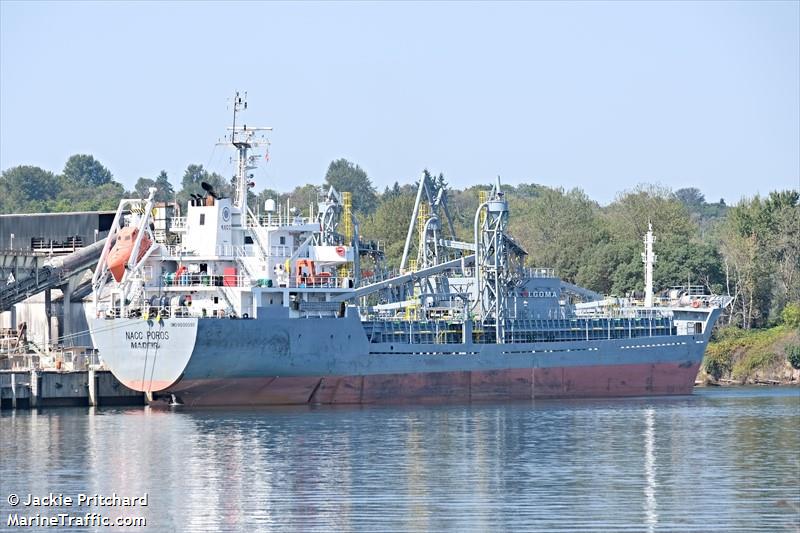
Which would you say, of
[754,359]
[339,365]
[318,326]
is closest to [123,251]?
[318,326]

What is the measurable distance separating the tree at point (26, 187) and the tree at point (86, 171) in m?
13.7

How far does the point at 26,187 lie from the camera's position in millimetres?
153250

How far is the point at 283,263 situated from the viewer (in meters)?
61.1

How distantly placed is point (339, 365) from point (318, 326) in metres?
1.88

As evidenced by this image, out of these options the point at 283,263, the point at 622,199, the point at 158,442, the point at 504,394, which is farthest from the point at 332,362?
the point at 622,199

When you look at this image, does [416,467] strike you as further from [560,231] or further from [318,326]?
[560,231]

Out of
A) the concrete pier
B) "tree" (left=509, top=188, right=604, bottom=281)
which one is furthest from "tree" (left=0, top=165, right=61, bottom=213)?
the concrete pier

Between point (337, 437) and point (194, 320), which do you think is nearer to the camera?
point (337, 437)

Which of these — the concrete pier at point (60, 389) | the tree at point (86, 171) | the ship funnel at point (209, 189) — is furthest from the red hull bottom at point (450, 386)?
the tree at point (86, 171)

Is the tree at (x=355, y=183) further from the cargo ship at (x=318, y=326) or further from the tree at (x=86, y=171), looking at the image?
the cargo ship at (x=318, y=326)

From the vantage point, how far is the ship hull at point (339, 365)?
188ft

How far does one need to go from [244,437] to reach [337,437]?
9.69 ft

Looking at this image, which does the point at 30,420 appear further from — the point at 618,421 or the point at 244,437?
the point at 618,421

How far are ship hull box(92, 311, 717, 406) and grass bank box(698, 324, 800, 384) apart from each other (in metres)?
14.9
